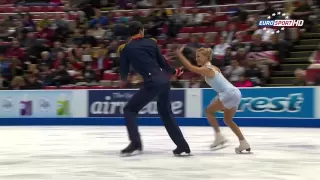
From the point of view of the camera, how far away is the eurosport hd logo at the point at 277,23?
15.1 m

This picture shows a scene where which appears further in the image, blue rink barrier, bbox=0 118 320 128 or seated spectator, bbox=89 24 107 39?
seated spectator, bbox=89 24 107 39

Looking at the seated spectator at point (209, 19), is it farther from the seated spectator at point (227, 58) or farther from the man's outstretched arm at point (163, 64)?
the man's outstretched arm at point (163, 64)

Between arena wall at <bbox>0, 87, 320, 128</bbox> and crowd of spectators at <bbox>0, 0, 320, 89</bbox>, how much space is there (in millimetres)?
528

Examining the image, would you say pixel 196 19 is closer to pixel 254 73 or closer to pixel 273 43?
pixel 273 43

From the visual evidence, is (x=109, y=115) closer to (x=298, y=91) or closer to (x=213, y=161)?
(x=298, y=91)

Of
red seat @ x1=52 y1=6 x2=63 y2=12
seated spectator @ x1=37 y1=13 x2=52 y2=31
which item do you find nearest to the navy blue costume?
seated spectator @ x1=37 y1=13 x2=52 y2=31

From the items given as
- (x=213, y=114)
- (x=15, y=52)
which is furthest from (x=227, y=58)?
(x=213, y=114)

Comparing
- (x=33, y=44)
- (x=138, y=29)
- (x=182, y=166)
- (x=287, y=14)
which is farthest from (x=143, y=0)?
(x=182, y=166)

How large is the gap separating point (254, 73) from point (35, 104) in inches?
220

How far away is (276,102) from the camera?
13.0 metres

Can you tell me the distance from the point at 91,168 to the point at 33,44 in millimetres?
12118

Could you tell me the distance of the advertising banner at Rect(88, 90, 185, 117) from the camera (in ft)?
46.0

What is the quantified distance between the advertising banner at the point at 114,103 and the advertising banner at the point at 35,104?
0.60 meters

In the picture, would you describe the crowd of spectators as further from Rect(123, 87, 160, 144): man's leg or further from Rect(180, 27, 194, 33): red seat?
Rect(123, 87, 160, 144): man's leg
